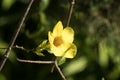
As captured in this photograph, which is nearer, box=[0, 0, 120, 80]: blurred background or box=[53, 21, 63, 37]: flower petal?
box=[53, 21, 63, 37]: flower petal

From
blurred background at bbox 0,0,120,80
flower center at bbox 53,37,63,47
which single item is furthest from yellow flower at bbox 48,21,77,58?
blurred background at bbox 0,0,120,80

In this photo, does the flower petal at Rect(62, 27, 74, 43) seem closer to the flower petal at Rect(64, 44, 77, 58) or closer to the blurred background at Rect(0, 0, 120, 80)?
the flower petal at Rect(64, 44, 77, 58)

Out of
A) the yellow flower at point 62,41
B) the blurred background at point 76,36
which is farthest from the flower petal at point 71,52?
the blurred background at point 76,36

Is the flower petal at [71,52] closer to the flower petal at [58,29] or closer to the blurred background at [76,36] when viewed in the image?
the flower petal at [58,29]

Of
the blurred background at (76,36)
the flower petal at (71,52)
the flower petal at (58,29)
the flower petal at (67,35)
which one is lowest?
the blurred background at (76,36)

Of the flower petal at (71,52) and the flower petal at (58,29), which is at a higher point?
the flower petal at (58,29)

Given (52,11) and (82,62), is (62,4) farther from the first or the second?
(82,62)
